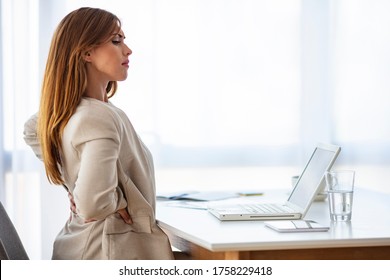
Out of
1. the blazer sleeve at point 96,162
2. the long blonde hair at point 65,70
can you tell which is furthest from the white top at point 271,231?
the long blonde hair at point 65,70

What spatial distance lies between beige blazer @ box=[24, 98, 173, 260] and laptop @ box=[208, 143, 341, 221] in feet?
0.73

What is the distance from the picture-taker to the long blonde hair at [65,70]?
191 centimetres

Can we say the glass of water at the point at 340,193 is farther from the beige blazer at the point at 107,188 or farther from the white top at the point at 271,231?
the beige blazer at the point at 107,188

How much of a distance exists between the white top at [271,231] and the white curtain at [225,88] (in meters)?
1.30

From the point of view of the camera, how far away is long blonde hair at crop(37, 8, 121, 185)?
1.91 metres

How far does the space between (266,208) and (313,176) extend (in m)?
0.17

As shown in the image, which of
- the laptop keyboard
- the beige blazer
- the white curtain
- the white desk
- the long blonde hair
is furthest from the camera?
the white curtain

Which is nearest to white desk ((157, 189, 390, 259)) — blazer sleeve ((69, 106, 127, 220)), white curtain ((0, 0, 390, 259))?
blazer sleeve ((69, 106, 127, 220))

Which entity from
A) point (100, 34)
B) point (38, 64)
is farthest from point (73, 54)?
point (38, 64)

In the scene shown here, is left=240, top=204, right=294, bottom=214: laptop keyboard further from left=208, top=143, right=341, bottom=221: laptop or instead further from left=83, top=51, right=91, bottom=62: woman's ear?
left=83, top=51, right=91, bottom=62: woman's ear

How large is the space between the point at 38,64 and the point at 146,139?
63cm

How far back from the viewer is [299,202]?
82.5 inches

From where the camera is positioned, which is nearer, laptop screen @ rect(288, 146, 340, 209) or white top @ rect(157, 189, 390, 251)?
white top @ rect(157, 189, 390, 251)
